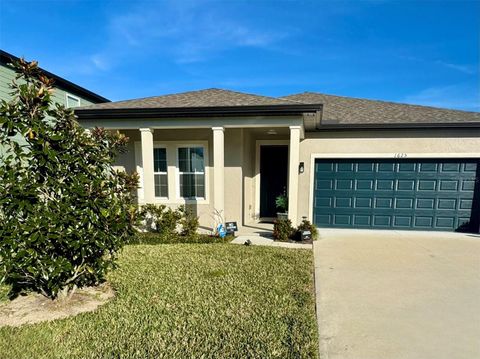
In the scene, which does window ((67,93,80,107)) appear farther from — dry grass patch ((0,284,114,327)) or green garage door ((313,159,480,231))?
green garage door ((313,159,480,231))

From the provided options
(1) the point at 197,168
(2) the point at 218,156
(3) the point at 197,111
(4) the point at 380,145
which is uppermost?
(3) the point at 197,111

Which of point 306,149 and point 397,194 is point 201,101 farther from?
point 397,194

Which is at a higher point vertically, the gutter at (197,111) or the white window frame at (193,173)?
the gutter at (197,111)

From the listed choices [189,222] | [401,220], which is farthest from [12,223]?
[401,220]

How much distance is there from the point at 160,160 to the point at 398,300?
7507 millimetres

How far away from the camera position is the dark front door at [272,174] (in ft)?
31.6

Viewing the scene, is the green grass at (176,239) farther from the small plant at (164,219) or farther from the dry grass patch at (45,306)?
the dry grass patch at (45,306)

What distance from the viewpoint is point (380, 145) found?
818 centimetres

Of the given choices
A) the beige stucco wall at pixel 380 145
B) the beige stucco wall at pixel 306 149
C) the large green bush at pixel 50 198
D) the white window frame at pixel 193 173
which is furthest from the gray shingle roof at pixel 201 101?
the large green bush at pixel 50 198

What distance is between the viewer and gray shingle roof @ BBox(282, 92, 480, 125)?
8.02 meters

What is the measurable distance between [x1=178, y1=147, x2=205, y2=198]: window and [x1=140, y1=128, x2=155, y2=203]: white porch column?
4.32ft

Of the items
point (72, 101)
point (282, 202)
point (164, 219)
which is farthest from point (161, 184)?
point (72, 101)

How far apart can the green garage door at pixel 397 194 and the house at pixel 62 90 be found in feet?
32.4

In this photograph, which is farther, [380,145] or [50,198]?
[380,145]
